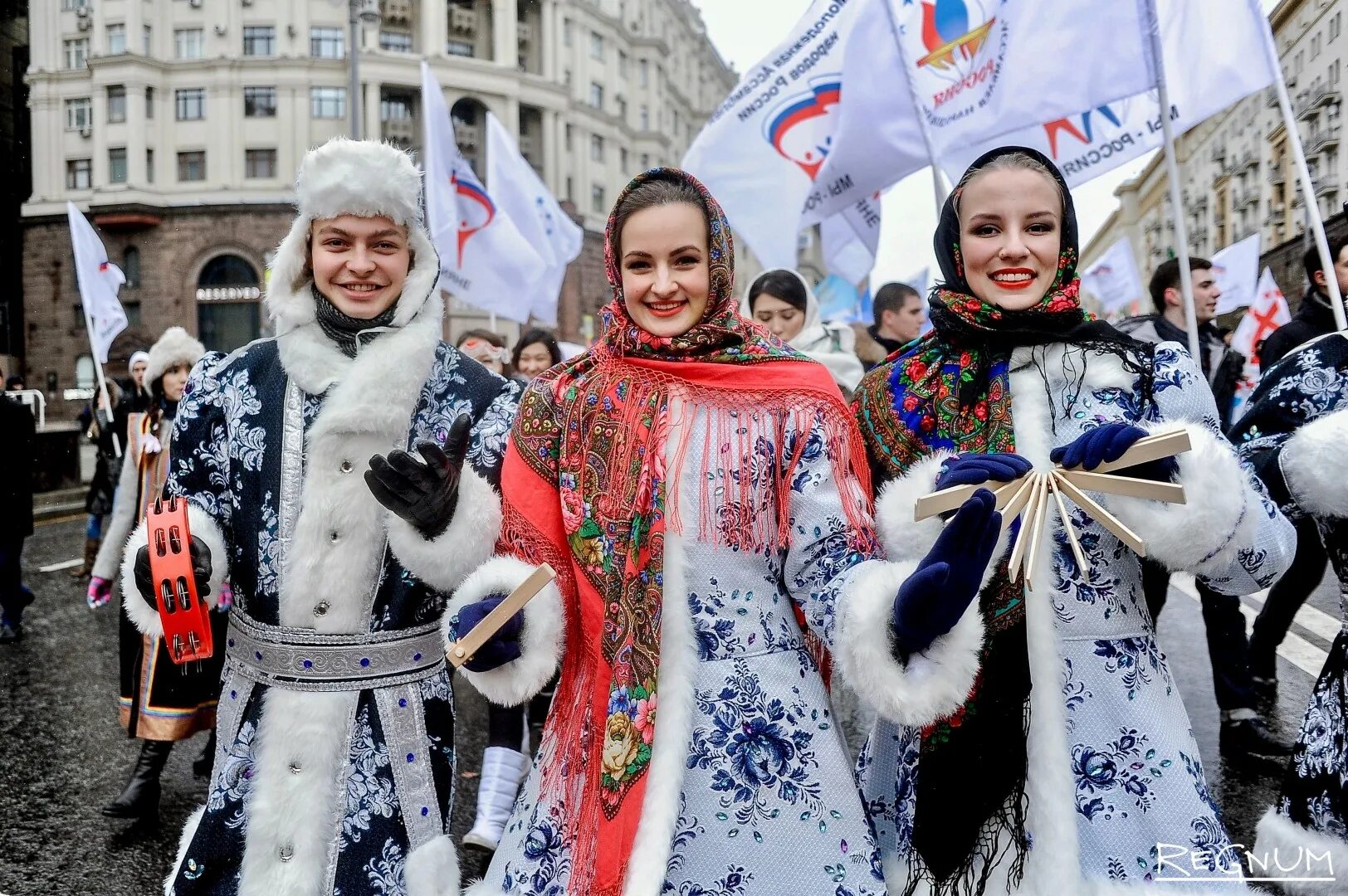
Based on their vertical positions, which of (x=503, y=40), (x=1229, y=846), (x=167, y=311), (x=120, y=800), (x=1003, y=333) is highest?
(x=503, y=40)

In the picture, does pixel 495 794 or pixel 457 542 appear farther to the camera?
pixel 495 794

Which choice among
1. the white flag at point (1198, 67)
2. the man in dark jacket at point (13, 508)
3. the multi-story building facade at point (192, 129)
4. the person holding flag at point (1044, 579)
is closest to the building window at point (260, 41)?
the multi-story building facade at point (192, 129)

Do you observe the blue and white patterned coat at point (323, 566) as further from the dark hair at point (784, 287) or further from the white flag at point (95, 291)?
the white flag at point (95, 291)

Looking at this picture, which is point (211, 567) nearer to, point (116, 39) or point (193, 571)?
point (193, 571)

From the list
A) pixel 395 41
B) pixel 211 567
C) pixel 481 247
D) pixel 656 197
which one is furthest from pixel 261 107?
pixel 656 197

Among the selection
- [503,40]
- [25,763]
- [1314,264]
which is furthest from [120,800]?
[503,40]

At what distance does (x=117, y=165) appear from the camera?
1607 inches

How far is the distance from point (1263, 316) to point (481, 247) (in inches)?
289

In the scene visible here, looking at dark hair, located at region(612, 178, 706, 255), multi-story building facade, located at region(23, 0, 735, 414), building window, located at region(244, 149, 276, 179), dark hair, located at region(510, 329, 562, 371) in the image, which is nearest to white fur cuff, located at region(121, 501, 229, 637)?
dark hair, located at region(612, 178, 706, 255)

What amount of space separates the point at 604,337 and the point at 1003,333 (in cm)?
80

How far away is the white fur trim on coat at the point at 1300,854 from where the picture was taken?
267 centimetres

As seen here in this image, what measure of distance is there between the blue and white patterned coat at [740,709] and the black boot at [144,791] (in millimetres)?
2871

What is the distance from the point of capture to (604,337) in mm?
2393

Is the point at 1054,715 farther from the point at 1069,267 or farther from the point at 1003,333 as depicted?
the point at 1069,267
